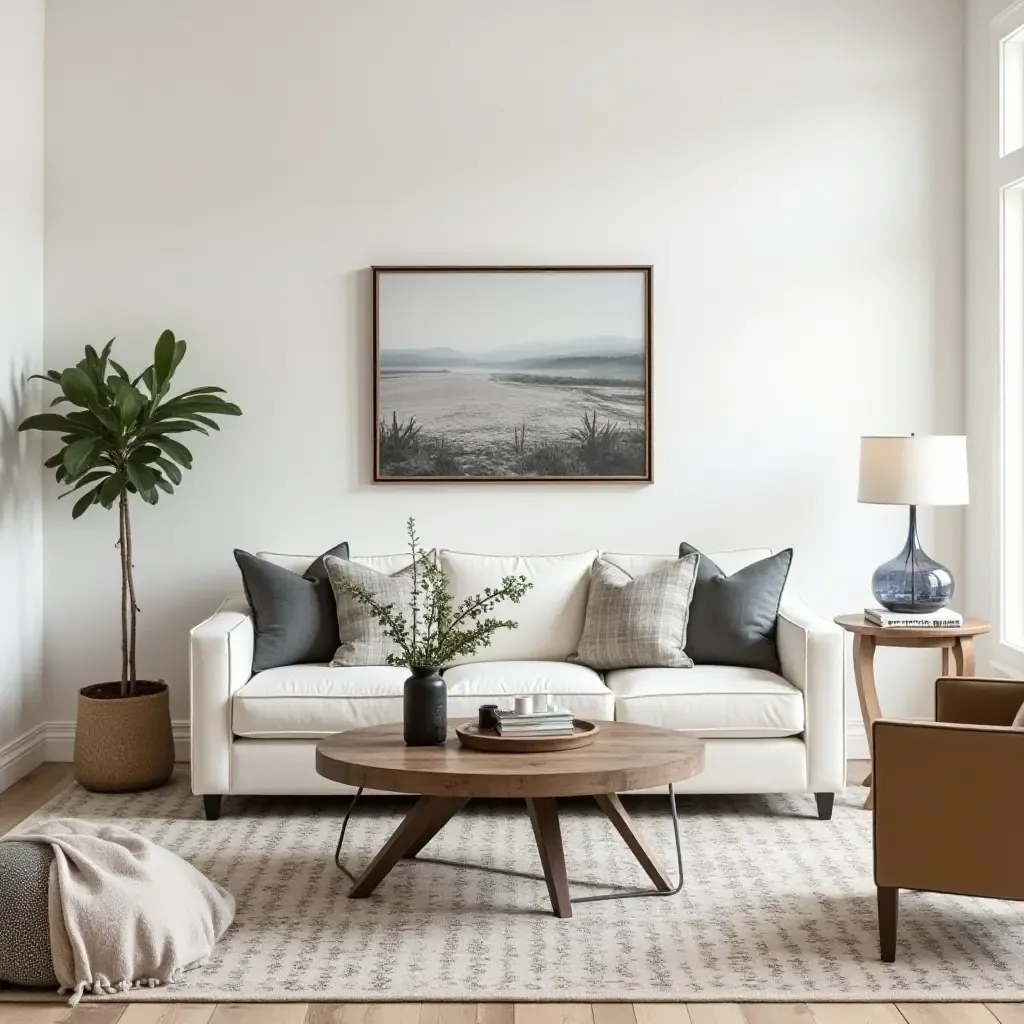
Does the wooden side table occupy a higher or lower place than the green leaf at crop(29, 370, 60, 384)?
lower

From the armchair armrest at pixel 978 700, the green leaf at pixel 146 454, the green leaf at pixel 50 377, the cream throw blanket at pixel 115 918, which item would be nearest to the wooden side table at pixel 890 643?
the armchair armrest at pixel 978 700

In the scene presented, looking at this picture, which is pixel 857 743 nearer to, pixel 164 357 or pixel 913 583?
pixel 913 583

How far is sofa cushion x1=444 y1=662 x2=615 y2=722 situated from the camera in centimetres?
443

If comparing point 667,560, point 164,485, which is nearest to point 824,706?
point 667,560

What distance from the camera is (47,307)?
211 inches

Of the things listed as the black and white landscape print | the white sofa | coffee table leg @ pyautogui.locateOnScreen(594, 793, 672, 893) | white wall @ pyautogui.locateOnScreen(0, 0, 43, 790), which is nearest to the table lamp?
the white sofa

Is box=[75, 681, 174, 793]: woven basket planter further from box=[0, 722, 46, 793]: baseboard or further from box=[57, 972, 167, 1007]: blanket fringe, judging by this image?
box=[57, 972, 167, 1007]: blanket fringe

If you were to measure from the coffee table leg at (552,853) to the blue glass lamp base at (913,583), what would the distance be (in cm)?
184

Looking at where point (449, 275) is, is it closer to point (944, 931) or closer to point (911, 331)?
point (911, 331)

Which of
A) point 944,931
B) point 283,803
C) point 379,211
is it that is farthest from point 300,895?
point 379,211

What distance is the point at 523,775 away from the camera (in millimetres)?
3293

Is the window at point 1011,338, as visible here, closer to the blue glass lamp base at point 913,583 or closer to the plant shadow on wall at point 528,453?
the blue glass lamp base at point 913,583

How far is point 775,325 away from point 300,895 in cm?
309

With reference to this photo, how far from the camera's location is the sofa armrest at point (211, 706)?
4.43m
